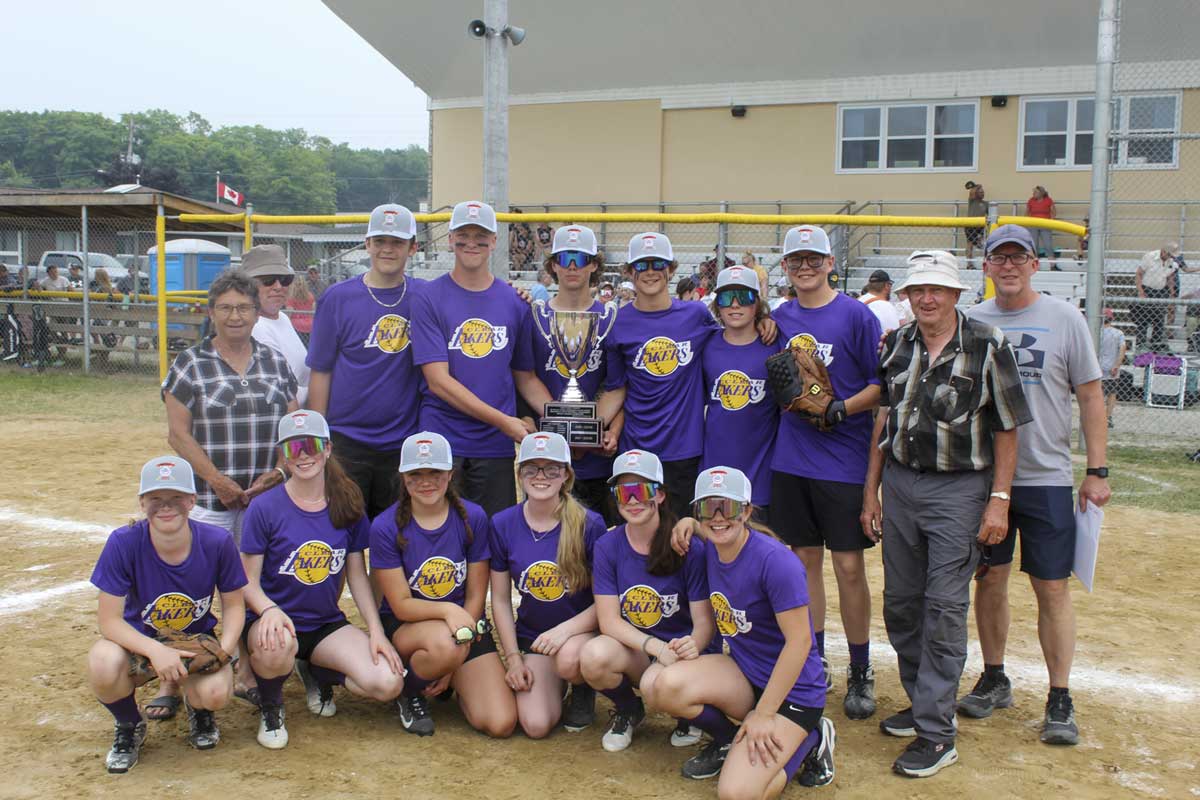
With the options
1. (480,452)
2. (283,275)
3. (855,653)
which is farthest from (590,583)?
(283,275)

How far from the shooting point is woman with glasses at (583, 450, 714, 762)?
13.3 feet

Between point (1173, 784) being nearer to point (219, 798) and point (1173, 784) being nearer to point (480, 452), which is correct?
point (480, 452)

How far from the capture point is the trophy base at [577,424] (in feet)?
15.3

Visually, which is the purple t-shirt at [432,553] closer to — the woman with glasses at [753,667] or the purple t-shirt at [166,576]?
the purple t-shirt at [166,576]

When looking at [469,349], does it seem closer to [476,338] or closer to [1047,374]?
[476,338]

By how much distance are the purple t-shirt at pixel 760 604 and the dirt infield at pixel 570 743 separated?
40 centimetres

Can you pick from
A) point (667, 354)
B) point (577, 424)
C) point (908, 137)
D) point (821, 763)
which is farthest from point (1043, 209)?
point (821, 763)

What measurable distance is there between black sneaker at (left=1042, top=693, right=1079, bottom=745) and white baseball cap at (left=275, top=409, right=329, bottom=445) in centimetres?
312

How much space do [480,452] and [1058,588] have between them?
100 inches

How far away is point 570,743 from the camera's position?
4.17m

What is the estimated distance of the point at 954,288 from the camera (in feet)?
13.0

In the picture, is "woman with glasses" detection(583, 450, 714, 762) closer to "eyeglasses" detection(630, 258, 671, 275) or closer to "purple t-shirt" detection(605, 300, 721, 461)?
"purple t-shirt" detection(605, 300, 721, 461)

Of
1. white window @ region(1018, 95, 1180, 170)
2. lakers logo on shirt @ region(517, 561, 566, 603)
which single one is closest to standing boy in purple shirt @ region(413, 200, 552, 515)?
lakers logo on shirt @ region(517, 561, 566, 603)

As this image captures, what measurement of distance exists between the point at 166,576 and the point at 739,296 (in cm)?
257
